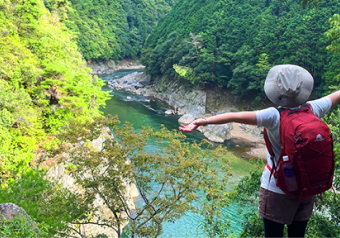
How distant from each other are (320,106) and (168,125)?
22151 mm

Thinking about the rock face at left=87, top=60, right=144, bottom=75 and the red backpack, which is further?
the rock face at left=87, top=60, right=144, bottom=75

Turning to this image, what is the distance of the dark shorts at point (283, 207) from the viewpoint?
1660 mm

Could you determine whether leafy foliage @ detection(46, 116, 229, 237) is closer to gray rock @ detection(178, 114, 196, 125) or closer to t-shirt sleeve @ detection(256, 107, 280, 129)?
t-shirt sleeve @ detection(256, 107, 280, 129)

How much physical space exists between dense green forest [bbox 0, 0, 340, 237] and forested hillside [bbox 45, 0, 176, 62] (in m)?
15.1

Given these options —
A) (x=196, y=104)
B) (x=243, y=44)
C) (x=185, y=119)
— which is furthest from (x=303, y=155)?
(x=243, y=44)

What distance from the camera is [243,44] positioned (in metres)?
29.7

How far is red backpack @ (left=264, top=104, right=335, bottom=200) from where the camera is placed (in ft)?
4.78

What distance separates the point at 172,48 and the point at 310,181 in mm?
34915

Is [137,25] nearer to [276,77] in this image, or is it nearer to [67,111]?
[67,111]

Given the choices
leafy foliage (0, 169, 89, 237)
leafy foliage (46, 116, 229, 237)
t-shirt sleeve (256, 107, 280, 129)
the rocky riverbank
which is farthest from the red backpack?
the rocky riverbank

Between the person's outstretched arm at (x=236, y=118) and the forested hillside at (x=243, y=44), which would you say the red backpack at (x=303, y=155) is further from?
the forested hillside at (x=243, y=44)

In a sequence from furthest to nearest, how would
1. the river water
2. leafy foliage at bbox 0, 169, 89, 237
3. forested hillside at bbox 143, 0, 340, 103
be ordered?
forested hillside at bbox 143, 0, 340, 103
the river water
leafy foliage at bbox 0, 169, 89, 237

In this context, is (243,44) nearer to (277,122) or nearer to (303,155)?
(277,122)

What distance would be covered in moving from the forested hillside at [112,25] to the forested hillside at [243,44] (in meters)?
14.6
